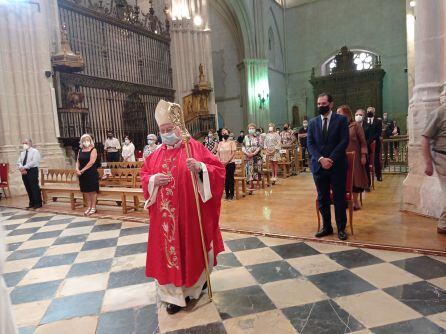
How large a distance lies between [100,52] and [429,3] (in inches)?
427

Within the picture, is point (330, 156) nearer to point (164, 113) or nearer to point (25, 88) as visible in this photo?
point (164, 113)

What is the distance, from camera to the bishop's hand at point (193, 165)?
262 cm

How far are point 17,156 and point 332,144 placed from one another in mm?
8715

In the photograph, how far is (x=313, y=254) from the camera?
12.1 ft

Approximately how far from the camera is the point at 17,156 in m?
9.46

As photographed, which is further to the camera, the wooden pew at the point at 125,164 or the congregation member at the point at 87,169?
the wooden pew at the point at 125,164

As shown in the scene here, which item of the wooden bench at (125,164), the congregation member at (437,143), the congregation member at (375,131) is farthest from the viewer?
the congregation member at (375,131)

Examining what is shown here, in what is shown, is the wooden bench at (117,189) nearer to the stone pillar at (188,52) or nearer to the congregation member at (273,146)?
the congregation member at (273,146)

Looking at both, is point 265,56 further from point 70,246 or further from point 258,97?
point 70,246

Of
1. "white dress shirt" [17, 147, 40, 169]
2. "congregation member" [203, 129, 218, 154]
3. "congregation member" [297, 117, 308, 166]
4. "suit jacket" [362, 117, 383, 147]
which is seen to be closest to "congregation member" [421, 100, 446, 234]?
"suit jacket" [362, 117, 383, 147]

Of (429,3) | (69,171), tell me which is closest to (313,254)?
(429,3)

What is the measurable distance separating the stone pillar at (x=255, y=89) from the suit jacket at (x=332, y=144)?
52.8 ft

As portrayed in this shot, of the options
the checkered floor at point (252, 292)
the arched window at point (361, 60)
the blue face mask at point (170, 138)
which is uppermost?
the arched window at point (361, 60)

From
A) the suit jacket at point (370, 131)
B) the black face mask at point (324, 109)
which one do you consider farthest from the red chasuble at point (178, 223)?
the suit jacket at point (370, 131)
